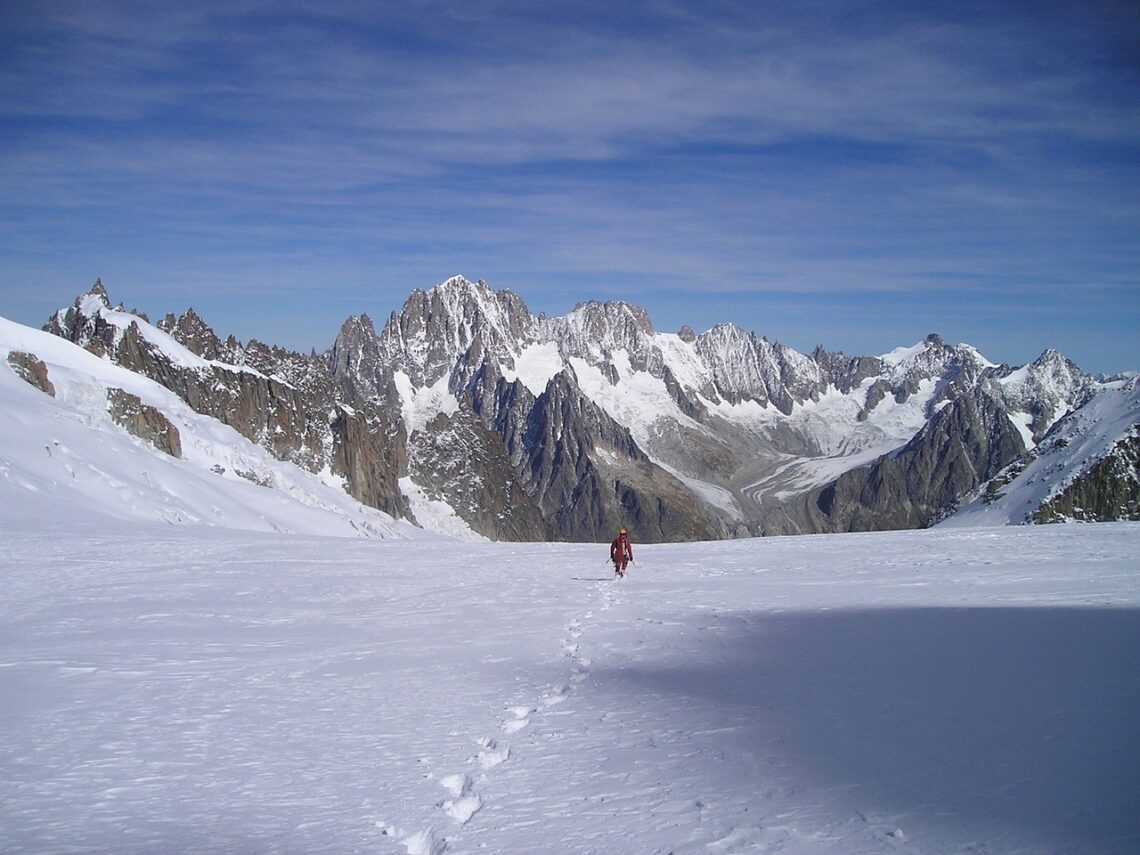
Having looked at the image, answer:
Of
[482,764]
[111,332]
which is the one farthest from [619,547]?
[111,332]

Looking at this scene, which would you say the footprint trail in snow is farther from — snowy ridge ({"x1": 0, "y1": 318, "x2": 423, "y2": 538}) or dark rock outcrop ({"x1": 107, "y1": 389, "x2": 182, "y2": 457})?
dark rock outcrop ({"x1": 107, "y1": 389, "x2": 182, "y2": 457})

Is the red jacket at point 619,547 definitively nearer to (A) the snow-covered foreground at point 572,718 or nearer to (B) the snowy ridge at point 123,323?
(A) the snow-covered foreground at point 572,718

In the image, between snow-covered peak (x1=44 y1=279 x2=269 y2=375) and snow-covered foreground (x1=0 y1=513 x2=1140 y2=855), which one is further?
snow-covered peak (x1=44 y1=279 x2=269 y2=375)

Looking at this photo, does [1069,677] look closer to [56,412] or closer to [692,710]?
[692,710]

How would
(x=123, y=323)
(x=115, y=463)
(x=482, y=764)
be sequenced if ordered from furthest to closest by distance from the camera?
(x=123, y=323) < (x=115, y=463) < (x=482, y=764)

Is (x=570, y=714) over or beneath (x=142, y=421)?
beneath

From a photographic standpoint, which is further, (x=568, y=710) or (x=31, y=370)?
(x=31, y=370)

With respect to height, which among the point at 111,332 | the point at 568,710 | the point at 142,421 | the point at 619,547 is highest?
the point at 111,332

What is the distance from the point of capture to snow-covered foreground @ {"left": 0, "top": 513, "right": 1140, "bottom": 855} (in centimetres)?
806

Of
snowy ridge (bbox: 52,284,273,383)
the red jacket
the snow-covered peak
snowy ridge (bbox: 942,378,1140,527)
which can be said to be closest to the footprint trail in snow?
the red jacket

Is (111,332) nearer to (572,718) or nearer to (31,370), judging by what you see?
(31,370)

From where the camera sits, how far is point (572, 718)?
456 inches

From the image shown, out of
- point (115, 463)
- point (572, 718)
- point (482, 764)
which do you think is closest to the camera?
point (482, 764)

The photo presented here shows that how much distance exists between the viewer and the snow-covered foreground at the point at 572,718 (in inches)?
317
